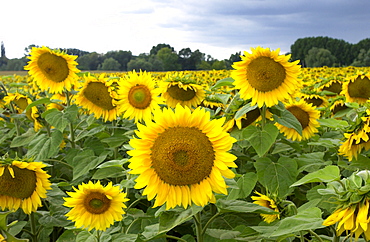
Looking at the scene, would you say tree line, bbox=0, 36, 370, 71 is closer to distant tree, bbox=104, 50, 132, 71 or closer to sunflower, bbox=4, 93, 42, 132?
distant tree, bbox=104, 50, 132, 71

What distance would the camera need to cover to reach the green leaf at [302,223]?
49.6 inches

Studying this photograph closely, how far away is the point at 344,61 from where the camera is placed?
46.9m

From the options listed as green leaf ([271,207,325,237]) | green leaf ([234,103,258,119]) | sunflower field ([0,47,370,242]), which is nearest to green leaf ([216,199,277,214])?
sunflower field ([0,47,370,242])

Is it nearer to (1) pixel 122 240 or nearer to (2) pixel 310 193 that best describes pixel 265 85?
(2) pixel 310 193

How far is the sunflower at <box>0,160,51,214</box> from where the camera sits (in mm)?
2141

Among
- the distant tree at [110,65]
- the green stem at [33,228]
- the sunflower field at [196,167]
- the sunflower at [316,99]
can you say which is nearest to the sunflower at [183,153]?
Result: the sunflower field at [196,167]

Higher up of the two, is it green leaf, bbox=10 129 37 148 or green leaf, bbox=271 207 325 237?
green leaf, bbox=271 207 325 237

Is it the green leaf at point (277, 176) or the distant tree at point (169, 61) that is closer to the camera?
the green leaf at point (277, 176)

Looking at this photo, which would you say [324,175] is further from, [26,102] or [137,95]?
[26,102]

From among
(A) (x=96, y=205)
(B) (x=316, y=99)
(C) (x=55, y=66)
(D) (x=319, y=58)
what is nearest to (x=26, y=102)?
(C) (x=55, y=66)

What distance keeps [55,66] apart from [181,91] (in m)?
1.18

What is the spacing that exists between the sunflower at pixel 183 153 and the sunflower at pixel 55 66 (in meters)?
2.10

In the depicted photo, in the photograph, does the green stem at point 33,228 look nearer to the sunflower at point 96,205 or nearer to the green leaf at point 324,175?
Result: the sunflower at point 96,205

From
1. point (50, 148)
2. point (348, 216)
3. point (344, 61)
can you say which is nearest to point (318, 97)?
point (50, 148)
